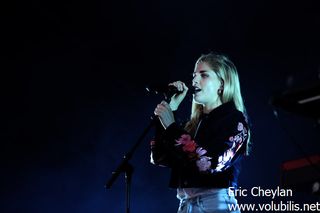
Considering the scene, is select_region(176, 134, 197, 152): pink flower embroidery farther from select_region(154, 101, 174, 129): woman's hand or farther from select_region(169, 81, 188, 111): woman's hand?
select_region(169, 81, 188, 111): woman's hand

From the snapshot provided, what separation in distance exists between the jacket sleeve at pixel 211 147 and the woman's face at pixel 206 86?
213 millimetres

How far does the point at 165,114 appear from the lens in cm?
203

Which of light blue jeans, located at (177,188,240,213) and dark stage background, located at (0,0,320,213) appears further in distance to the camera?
dark stage background, located at (0,0,320,213)

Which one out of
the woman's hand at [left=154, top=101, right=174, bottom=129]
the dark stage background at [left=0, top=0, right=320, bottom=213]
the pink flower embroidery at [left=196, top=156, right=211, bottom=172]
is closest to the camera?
the pink flower embroidery at [left=196, top=156, right=211, bottom=172]

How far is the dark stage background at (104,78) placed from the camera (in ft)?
10.1

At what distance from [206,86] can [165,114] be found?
28 centimetres

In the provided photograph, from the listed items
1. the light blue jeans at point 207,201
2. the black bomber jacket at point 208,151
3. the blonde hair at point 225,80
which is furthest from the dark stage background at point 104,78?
the light blue jeans at point 207,201

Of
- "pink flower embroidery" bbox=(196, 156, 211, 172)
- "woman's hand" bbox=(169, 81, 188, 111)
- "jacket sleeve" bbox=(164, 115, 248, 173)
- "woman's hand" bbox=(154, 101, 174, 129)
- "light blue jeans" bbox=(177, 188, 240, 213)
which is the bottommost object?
"light blue jeans" bbox=(177, 188, 240, 213)

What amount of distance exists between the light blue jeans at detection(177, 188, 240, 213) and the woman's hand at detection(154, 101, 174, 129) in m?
0.28

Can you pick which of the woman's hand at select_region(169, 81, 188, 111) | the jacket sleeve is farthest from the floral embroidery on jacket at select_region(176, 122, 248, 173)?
the woman's hand at select_region(169, 81, 188, 111)

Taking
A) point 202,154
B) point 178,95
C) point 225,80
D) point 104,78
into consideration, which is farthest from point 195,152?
point 104,78

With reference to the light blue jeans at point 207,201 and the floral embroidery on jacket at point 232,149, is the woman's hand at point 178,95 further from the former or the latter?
the light blue jeans at point 207,201

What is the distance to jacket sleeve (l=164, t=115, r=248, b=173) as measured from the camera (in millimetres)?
1905

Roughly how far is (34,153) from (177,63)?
→ 3.79 feet
